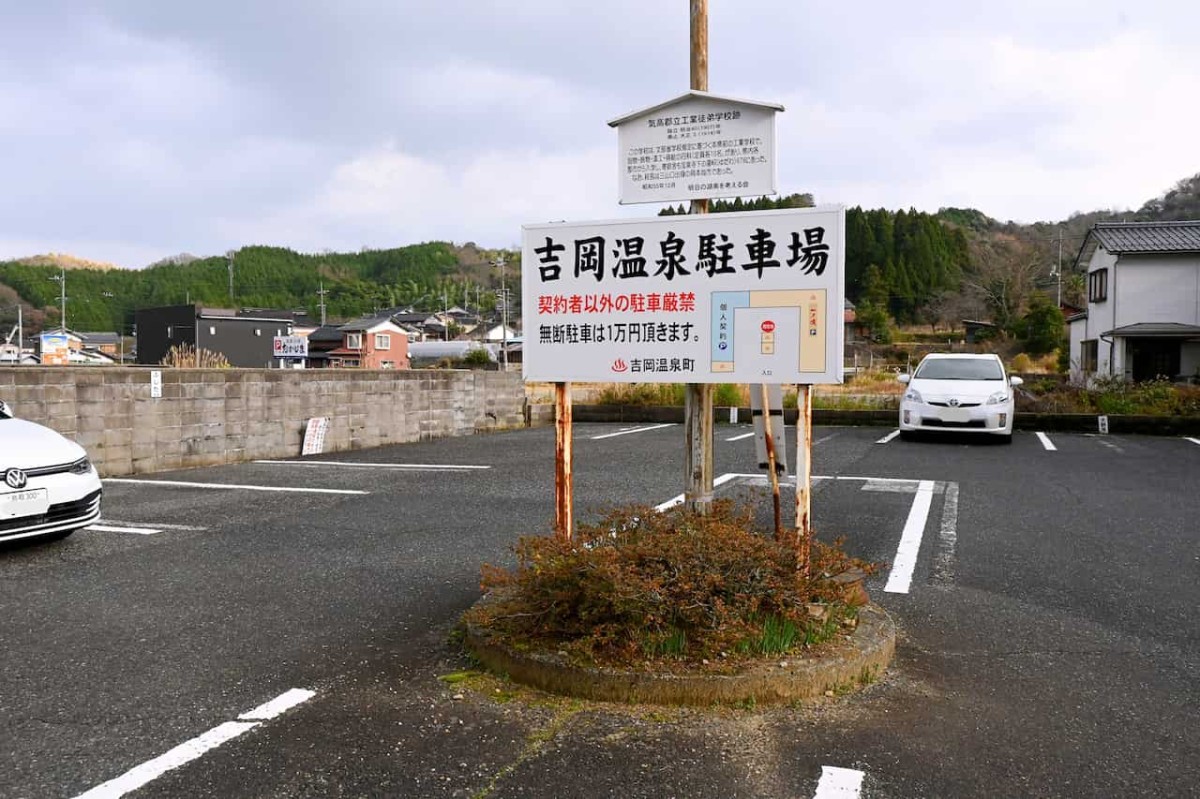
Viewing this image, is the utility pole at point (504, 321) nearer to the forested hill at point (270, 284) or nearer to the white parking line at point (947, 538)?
the white parking line at point (947, 538)

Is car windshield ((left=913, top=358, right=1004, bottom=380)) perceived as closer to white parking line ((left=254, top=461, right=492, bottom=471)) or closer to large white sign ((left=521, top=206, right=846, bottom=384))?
white parking line ((left=254, top=461, right=492, bottom=471))

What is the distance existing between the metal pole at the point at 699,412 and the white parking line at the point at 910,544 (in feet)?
4.44

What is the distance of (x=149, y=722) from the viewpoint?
3057 millimetres

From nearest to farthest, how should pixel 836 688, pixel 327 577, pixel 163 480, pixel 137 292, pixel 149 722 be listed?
pixel 149 722 → pixel 836 688 → pixel 327 577 → pixel 163 480 → pixel 137 292

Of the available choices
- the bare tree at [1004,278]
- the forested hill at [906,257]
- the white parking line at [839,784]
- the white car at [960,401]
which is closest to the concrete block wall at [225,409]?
the white car at [960,401]

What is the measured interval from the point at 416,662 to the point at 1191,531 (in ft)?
19.3

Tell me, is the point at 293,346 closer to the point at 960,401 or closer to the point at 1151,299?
the point at 1151,299

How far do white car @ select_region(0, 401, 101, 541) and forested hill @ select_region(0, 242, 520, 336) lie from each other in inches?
2962

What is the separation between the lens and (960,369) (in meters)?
13.9

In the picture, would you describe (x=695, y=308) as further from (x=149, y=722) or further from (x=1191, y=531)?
(x=1191, y=531)

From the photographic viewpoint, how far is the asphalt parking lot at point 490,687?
2660mm

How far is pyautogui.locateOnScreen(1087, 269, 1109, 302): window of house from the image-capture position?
26938 mm

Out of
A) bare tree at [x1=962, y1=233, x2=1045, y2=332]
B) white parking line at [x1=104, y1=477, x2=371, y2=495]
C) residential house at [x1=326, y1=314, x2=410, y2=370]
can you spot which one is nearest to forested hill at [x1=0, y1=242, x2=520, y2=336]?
residential house at [x1=326, y1=314, x2=410, y2=370]

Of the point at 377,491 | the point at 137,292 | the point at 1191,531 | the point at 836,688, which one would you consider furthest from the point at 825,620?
the point at 137,292
